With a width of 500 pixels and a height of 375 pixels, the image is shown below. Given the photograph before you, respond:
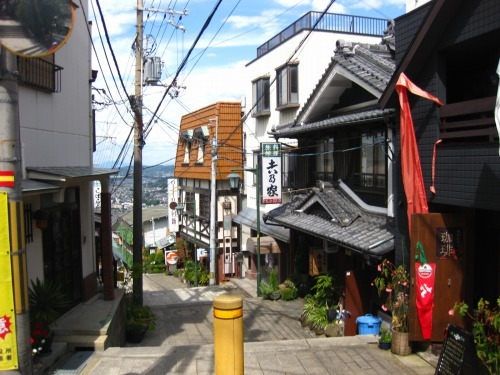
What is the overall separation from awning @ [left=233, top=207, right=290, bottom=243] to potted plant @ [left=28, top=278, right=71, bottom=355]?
11.8 metres

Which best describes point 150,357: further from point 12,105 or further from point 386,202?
point 386,202

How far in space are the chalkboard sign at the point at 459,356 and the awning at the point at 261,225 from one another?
1210 cm

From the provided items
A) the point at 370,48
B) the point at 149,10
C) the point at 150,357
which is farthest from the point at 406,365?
the point at 149,10

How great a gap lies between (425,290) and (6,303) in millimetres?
6897

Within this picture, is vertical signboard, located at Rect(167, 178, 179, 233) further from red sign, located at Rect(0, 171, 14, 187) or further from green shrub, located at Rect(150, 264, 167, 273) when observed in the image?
red sign, located at Rect(0, 171, 14, 187)

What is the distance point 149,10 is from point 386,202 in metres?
10.7

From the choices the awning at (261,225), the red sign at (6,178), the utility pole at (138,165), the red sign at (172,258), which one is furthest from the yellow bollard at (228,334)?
the red sign at (172,258)

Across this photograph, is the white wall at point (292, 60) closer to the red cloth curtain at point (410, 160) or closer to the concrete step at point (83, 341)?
the red cloth curtain at point (410, 160)

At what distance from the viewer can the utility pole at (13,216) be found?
3760 millimetres

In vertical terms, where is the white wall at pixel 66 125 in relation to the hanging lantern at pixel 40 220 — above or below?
above

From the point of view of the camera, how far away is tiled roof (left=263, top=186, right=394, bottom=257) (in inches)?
432

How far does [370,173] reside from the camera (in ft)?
42.6

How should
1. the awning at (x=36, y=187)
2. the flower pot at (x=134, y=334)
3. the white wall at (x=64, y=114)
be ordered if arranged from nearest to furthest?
the awning at (x=36, y=187) < the white wall at (x=64, y=114) < the flower pot at (x=134, y=334)

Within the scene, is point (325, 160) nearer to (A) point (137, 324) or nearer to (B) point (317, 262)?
(B) point (317, 262)
